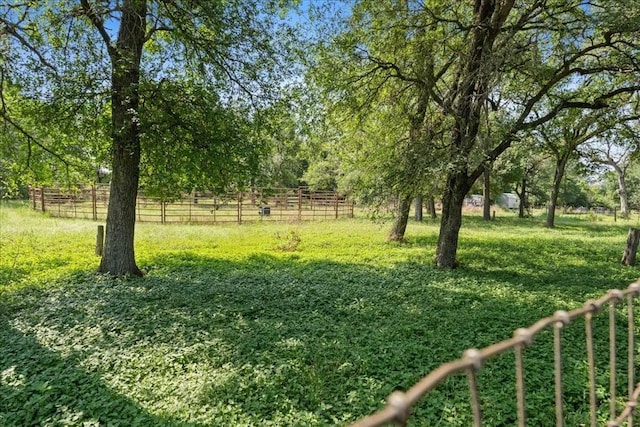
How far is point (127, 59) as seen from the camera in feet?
18.3

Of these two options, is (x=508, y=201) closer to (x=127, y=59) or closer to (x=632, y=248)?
(x=632, y=248)

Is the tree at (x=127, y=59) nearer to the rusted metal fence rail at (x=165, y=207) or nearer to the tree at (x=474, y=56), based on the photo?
the tree at (x=474, y=56)

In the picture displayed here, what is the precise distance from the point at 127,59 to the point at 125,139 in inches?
51.8

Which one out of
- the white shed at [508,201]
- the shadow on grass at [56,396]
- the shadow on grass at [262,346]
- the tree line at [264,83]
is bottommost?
the shadow on grass at [56,396]

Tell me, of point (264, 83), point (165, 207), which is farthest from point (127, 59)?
point (165, 207)

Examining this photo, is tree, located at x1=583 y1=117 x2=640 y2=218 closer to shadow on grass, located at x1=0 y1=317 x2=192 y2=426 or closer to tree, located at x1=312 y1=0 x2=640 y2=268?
tree, located at x1=312 y1=0 x2=640 y2=268

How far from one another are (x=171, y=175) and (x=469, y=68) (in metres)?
5.83

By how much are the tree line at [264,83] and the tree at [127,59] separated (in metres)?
0.03

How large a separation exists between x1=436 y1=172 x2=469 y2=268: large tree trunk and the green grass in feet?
1.18

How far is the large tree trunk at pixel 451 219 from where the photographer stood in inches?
301

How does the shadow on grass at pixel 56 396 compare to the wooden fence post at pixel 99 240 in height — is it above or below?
below

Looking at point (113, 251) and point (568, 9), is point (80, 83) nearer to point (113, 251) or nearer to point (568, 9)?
point (113, 251)

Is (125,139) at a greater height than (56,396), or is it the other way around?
(125,139)

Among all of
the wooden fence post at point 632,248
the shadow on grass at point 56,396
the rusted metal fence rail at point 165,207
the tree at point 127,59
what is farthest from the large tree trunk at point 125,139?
the wooden fence post at point 632,248
